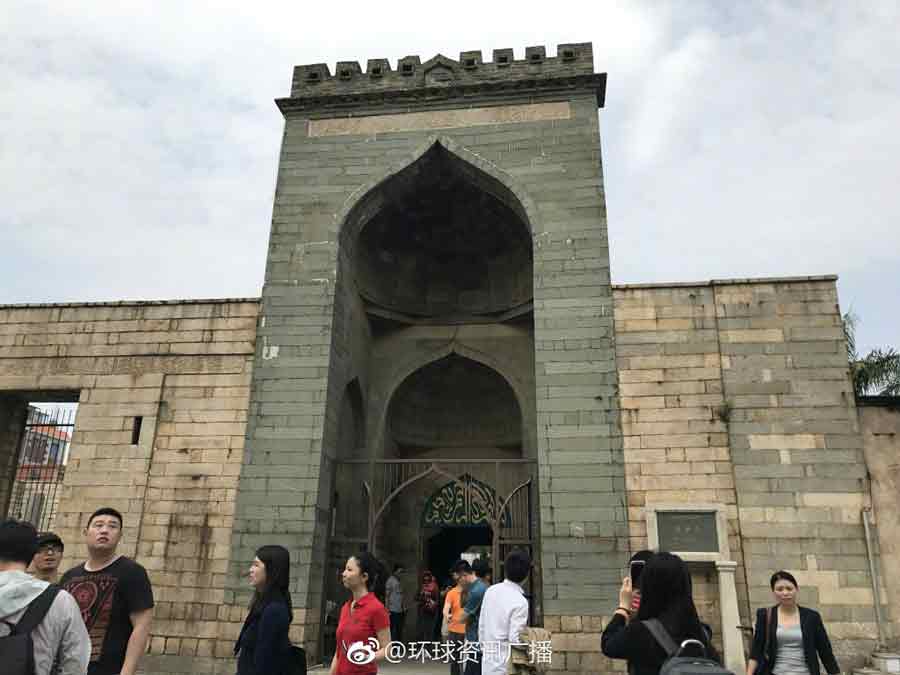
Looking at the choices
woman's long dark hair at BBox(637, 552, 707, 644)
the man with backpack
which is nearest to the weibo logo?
the man with backpack

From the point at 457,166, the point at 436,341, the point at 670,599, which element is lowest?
the point at 670,599

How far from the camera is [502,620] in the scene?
4391 mm

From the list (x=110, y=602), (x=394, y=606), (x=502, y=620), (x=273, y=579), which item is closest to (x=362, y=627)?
(x=273, y=579)

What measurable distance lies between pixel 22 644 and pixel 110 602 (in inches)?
43.9

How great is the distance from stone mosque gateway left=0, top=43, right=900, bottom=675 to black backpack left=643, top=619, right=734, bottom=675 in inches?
271

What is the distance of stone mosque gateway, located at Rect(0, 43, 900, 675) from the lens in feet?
30.4

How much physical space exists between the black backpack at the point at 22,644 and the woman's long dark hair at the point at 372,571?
2006mm

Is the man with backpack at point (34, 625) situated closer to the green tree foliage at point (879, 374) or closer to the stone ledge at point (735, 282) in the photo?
the stone ledge at point (735, 282)

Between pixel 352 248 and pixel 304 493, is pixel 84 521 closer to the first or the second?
pixel 304 493

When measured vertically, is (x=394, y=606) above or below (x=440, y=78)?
below

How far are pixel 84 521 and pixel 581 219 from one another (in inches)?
367

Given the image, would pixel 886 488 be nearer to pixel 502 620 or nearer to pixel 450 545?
pixel 502 620

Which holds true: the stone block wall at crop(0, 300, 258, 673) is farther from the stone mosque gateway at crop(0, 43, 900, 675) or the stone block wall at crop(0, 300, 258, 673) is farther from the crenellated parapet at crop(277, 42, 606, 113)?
the crenellated parapet at crop(277, 42, 606, 113)

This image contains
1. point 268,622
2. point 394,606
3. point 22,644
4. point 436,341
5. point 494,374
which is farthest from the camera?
point 436,341
